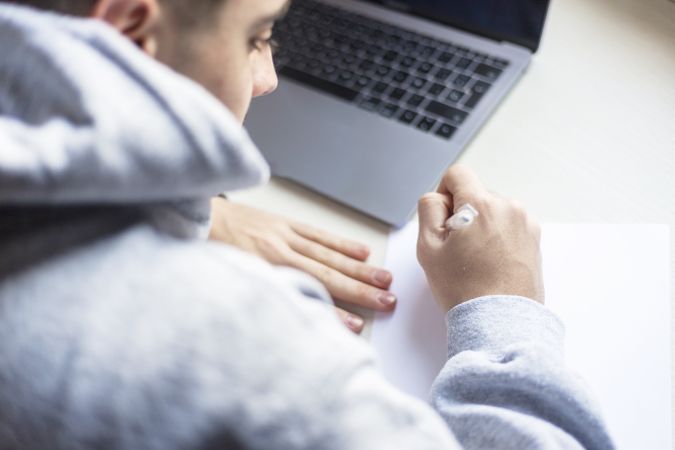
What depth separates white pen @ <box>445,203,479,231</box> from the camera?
24.6 inches

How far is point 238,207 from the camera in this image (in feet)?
2.31

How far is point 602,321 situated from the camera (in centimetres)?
59

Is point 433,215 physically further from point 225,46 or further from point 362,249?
point 225,46

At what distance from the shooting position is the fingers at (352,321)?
1.97ft

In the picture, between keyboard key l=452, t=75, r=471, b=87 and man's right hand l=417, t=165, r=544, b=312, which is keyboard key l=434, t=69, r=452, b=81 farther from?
man's right hand l=417, t=165, r=544, b=312

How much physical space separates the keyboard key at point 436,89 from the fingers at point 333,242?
7.9 inches

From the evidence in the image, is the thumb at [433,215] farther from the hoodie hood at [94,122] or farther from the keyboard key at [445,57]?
the hoodie hood at [94,122]

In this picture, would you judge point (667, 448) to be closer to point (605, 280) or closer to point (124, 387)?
point (605, 280)

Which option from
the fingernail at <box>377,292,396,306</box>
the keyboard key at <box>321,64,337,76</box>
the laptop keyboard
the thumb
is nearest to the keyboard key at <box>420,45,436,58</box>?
the laptop keyboard

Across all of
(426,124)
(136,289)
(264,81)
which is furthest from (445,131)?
(136,289)

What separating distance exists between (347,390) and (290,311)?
0.15 ft

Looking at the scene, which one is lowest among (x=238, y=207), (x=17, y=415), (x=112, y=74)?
(x=238, y=207)

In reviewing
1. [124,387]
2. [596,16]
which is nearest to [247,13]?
[124,387]

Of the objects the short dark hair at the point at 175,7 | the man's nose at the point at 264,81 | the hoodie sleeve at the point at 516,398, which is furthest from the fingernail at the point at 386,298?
the short dark hair at the point at 175,7
